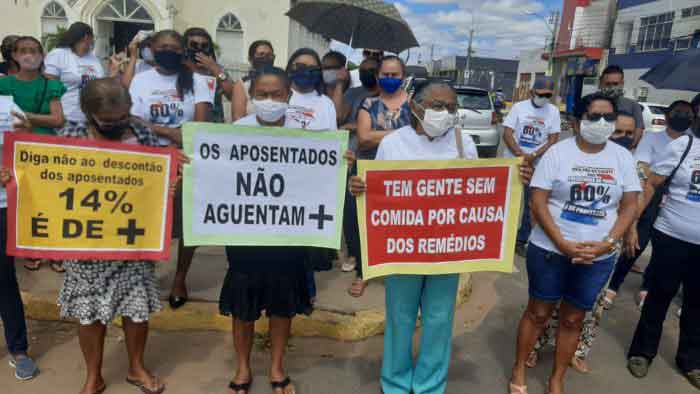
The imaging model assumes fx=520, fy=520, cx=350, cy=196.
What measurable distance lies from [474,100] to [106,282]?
11.0m

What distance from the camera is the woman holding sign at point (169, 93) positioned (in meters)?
3.51

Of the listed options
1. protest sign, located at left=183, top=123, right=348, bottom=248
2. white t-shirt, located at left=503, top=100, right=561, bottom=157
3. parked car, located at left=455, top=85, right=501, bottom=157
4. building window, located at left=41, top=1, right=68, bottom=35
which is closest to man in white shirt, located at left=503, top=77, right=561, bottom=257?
white t-shirt, located at left=503, top=100, right=561, bottom=157

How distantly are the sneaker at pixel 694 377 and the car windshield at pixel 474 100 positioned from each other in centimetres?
923

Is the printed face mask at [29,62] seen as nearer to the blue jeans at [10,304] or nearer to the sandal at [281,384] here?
the blue jeans at [10,304]

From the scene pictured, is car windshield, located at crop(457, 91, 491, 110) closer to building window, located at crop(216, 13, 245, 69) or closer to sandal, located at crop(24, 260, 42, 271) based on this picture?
sandal, located at crop(24, 260, 42, 271)

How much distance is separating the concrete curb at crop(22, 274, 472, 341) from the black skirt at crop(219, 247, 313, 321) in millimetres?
974

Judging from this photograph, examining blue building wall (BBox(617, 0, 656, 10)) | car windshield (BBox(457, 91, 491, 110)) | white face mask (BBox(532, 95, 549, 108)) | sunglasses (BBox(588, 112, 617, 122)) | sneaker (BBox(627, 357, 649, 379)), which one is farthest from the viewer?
blue building wall (BBox(617, 0, 656, 10))

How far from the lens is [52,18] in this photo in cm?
2152

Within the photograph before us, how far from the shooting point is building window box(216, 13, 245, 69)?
22297 mm

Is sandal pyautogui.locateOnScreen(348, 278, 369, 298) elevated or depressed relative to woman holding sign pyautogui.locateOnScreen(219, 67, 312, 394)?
depressed

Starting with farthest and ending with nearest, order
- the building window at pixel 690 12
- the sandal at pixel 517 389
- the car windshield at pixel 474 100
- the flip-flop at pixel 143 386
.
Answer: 1. the building window at pixel 690 12
2. the car windshield at pixel 474 100
3. the sandal at pixel 517 389
4. the flip-flop at pixel 143 386

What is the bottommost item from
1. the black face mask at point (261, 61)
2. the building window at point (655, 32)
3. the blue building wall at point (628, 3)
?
the black face mask at point (261, 61)

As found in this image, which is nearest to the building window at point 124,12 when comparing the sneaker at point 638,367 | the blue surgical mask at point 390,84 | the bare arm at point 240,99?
the bare arm at point 240,99

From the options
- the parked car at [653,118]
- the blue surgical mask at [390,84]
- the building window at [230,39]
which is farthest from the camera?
the building window at [230,39]
